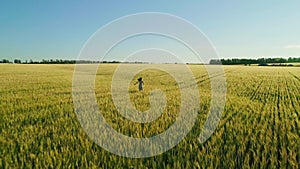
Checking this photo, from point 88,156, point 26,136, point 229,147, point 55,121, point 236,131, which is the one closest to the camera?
point 88,156

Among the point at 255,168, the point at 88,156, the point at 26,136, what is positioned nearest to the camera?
the point at 255,168

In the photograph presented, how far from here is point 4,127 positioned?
210 inches

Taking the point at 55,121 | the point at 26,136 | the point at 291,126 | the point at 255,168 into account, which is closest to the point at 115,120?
the point at 55,121

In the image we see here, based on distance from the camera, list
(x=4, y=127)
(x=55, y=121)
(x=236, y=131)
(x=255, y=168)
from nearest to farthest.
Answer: (x=255, y=168)
(x=236, y=131)
(x=4, y=127)
(x=55, y=121)

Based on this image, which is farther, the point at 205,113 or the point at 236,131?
the point at 205,113

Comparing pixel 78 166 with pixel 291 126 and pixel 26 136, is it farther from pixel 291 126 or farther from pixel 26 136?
pixel 291 126

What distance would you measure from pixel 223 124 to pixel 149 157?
8.08ft

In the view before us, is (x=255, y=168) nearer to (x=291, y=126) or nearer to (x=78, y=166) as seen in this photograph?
(x=78, y=166)

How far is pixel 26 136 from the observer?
4.52 metres

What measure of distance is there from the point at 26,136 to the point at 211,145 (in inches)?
127

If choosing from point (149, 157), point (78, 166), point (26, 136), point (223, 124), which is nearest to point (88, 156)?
point (78, 166)

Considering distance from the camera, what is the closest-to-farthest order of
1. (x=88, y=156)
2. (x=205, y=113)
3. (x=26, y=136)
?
(x=88, y=156) < (x=26, y=136) < (x=205, y=113)

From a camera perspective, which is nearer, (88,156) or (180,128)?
(88,156)

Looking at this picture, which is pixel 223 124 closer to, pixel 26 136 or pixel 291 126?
pixel 291 126
